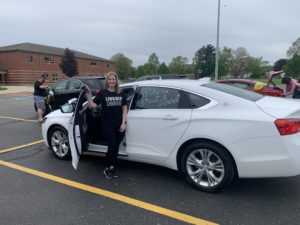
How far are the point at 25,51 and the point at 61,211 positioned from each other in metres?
50.3

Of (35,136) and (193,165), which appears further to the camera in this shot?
(35,136)

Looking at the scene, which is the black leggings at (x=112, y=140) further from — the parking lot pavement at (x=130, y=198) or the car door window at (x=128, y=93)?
the car door window at (x=128, y=93)

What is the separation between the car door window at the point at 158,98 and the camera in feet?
13.1

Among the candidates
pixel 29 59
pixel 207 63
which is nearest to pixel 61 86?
pixel 207 63

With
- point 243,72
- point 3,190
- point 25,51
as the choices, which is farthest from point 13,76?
point 243,72

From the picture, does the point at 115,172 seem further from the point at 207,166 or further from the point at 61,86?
the point at 61,86

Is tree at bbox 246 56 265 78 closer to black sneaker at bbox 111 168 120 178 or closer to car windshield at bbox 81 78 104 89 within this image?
car windshield at bbox 81 78 104 89

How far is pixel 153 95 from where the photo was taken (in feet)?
13.9

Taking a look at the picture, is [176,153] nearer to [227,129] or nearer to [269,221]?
[227,129]

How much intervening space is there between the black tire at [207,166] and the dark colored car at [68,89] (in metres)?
7.40

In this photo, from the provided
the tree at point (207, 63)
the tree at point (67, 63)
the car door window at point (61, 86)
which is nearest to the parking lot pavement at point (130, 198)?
the car door window at point (61, 86)

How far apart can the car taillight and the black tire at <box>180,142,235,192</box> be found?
2.25 feet

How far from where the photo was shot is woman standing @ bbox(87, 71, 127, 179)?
413cm

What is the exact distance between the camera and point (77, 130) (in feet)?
14.2
